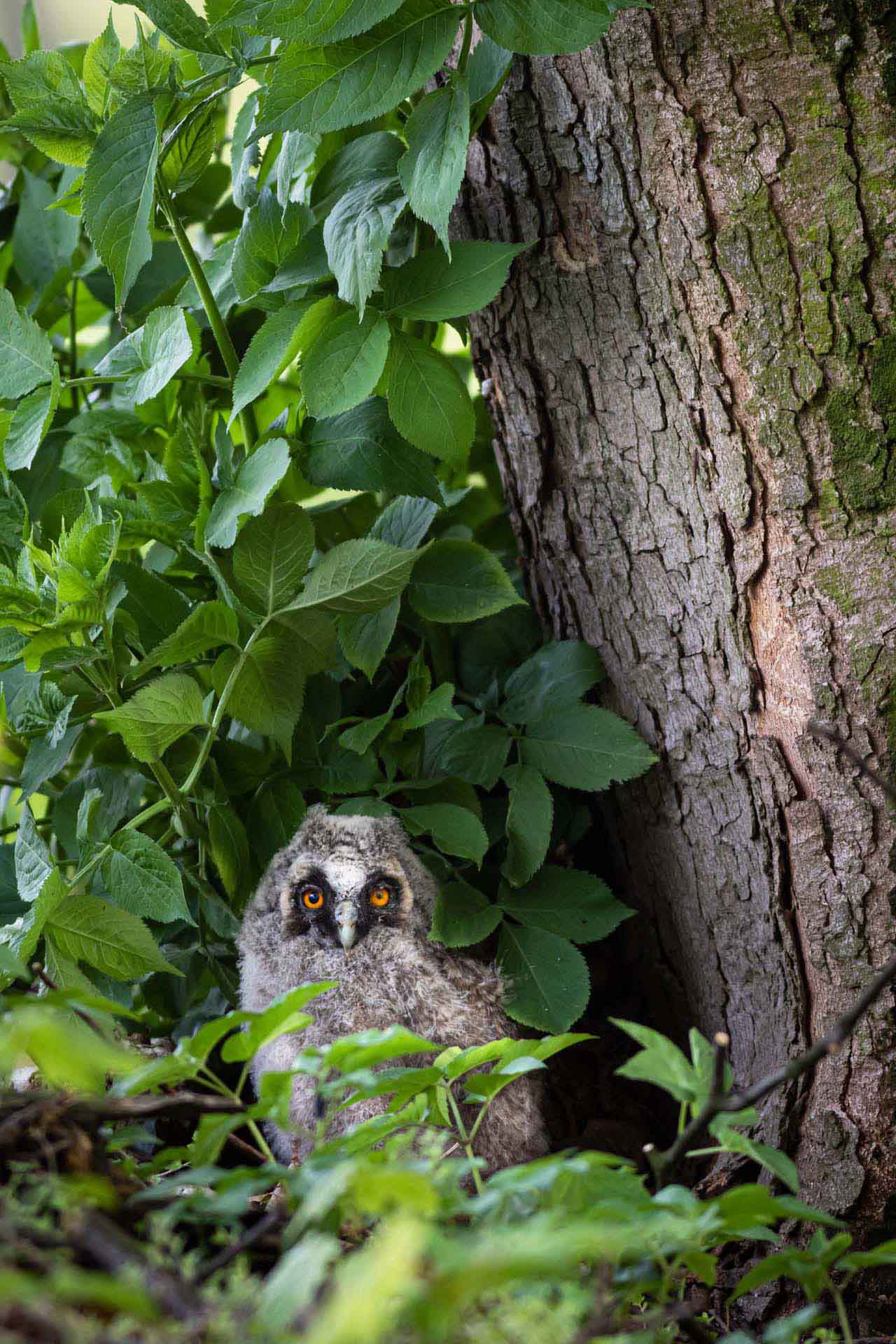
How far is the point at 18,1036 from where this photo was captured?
0.51m

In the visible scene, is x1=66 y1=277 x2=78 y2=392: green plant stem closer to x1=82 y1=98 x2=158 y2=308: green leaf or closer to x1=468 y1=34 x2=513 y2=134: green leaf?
x1=82 y1=98 x2=158 y2=308: green leaf

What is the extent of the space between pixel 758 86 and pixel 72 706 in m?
0.99

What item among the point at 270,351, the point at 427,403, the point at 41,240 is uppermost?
the point at 41,240

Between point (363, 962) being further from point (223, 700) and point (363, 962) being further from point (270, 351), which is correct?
point (270, 351)

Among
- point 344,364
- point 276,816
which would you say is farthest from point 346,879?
point 344,364

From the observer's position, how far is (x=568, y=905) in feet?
4.24

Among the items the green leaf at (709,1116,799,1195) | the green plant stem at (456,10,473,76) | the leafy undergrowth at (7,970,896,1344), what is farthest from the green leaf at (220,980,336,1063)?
the green plant stem at (456,10,473,76)

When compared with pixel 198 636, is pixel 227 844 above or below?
below

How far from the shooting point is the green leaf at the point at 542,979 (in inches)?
47.3

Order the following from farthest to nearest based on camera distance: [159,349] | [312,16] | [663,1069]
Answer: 1. [159,349]
2. [312,16]
3. [663,1069]

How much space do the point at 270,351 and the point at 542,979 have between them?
0.75 metres

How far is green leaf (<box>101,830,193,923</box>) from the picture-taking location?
1.13m

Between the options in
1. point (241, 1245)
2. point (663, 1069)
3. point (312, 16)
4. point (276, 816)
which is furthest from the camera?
point (276, 816)

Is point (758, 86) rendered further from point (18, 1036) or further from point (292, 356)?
point (18, 1036)
